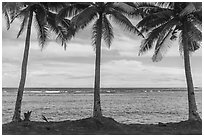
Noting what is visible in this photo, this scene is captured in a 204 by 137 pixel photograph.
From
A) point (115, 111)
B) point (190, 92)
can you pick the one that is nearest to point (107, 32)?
point (190, 92)

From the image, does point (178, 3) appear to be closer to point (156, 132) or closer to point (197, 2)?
point (197, 2)

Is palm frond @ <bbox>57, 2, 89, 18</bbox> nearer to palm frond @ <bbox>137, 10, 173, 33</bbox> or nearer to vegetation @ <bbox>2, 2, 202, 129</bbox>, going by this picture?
vegetation @ <bbox>2, 2, 202, 129</bbox>

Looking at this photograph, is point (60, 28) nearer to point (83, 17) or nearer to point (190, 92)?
point (83, 17)

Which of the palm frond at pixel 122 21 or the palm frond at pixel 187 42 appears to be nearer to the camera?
the palm frond at pixel 122 21

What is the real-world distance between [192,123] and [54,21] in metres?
9.17

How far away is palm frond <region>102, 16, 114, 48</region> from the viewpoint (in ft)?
54.9

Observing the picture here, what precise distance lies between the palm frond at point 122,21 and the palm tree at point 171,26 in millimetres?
643

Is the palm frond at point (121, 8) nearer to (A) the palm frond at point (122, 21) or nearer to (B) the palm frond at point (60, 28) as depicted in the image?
(A) the palm frond at point (122, 21)

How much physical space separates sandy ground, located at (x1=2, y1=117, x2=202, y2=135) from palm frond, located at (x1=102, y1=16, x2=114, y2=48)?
481 cm

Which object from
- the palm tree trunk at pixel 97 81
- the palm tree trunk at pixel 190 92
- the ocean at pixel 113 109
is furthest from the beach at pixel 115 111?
the palm tree trunk at pixel 190 92

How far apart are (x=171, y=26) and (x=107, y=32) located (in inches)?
141

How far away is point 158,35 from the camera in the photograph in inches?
650

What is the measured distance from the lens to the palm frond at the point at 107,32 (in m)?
16.7

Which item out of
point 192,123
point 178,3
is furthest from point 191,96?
point 178,3
